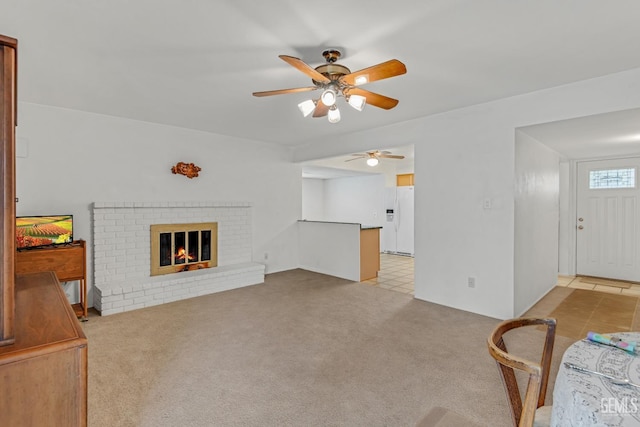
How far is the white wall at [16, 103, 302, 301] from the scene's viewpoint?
3.61 meters

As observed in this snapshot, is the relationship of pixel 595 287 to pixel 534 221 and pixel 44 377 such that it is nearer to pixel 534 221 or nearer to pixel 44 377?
pixel 534 221

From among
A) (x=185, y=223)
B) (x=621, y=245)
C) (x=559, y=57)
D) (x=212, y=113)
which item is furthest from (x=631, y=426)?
(x=621, y=245)

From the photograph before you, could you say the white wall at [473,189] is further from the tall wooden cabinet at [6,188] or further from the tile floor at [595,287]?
the tall wooden cabinet at [6,188]

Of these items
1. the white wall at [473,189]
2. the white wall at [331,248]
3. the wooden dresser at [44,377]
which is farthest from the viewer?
the white wall at [331,248]

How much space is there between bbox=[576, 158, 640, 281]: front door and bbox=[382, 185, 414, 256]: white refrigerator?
3.20m

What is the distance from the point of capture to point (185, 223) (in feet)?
15.4

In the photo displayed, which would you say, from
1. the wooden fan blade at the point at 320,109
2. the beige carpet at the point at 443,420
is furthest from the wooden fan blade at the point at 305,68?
the beige carpet at the point at 443,420

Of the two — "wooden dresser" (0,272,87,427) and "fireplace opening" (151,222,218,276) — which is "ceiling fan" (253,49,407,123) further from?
"fireplace opening" (151,222,218,276)

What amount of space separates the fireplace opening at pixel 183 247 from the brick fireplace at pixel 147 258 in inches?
1.3

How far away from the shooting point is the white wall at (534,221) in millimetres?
3523

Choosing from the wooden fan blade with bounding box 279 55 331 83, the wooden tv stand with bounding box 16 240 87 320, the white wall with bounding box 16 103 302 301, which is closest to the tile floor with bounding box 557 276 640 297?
the white wall with bounding box 16 103 302 301

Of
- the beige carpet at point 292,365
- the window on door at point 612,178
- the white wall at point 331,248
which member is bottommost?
the beige carpet at point 292,365

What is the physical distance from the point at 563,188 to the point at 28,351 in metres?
6.80

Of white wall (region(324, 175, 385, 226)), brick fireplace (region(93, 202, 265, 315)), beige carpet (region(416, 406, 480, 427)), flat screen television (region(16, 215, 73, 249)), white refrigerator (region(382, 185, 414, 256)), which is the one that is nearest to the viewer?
beige carpet (region(416, 406, 480, 427))
